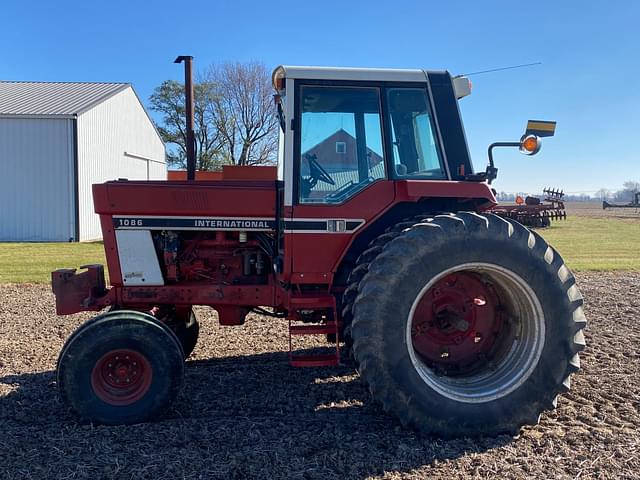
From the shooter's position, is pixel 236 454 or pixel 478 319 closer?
pixel 236 454

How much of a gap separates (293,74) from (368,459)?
270 cm

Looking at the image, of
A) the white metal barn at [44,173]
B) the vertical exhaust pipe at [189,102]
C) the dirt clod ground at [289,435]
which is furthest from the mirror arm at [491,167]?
the white metal barn at [44,173]

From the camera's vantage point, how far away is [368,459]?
122 inches

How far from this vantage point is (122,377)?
362 centimetres

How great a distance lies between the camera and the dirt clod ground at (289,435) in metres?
3.00

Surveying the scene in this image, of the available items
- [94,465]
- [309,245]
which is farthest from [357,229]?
[94,465]

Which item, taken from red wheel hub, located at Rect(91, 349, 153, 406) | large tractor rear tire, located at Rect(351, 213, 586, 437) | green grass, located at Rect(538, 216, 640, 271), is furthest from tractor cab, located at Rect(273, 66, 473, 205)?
green grass, located at Rect(538, 216, 640, 271)

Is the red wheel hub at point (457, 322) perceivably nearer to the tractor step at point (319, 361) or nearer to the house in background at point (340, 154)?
the tractor step at point (319, 361)

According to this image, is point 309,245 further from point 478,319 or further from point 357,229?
point 478,319

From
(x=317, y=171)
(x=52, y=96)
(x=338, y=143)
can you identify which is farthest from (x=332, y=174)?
(x=52, y=96)

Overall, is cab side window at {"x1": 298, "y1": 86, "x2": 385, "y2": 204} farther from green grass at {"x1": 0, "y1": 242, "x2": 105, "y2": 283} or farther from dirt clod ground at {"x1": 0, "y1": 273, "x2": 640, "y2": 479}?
green grass at {"x1": 0, "y1": 242, "x2": 105, "y2": 283}

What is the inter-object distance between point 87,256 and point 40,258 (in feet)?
3.67

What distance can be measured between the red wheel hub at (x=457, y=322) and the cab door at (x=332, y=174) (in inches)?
30.9

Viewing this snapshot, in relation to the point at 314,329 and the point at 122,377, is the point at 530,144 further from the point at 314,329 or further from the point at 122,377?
the point at 122,377
